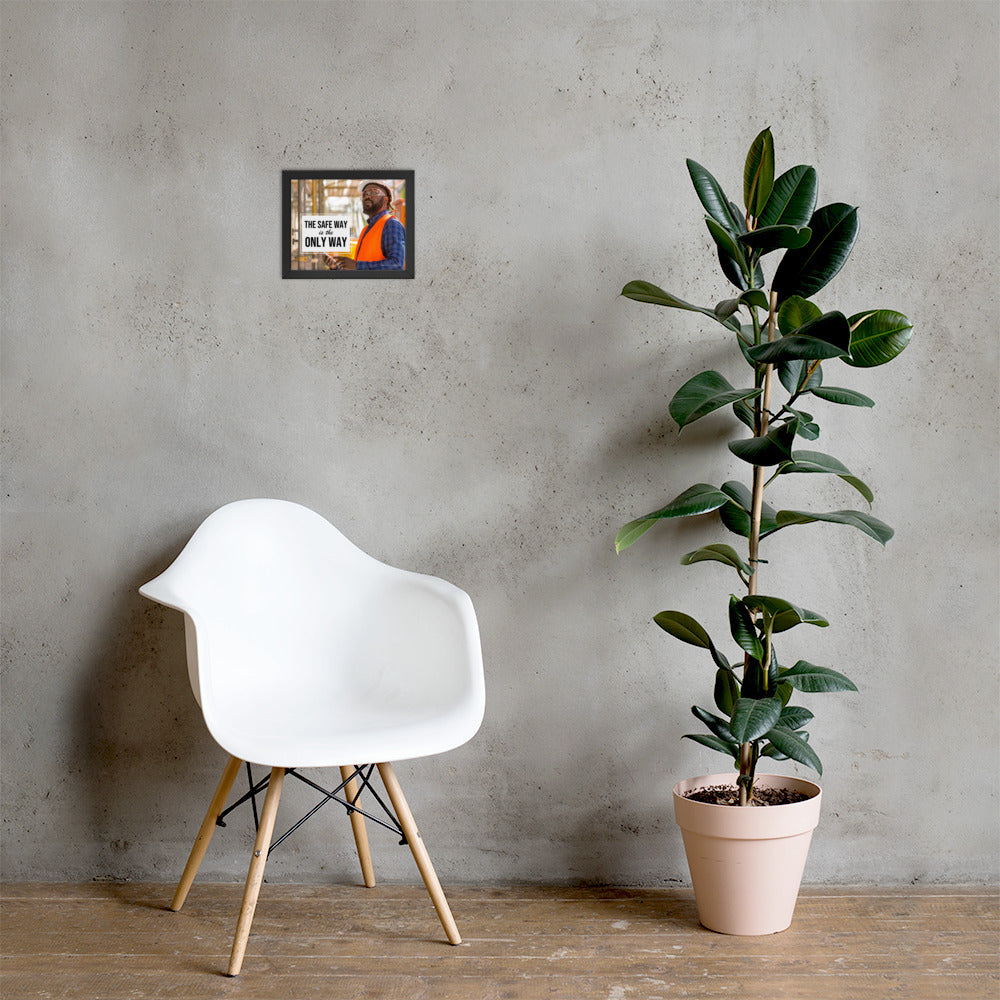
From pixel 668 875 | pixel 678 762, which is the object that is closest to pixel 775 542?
pixel 678 762

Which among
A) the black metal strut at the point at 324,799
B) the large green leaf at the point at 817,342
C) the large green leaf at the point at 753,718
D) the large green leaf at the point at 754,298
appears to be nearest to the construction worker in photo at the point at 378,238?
the large green leaf at the point at 754,298

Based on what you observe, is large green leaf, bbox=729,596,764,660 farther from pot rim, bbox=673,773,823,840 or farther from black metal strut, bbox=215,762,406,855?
black metal strut, bbox=215,762,406,855

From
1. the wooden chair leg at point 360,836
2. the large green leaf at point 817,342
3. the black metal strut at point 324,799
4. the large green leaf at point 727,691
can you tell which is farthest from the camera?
the wooden chair leg at point 360,836

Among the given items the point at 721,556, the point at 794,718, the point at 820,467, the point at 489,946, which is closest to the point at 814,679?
the point at 794,718

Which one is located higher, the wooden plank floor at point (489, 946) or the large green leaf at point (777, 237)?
the large green leaf at point (777, 237)

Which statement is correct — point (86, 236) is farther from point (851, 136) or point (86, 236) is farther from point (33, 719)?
point (851, 136)

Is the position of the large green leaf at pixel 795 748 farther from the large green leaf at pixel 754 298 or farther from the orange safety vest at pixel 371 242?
the orange safety vest at pixel 371 242

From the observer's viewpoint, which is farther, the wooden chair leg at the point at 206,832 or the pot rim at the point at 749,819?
the wooden chair leg at the point at 206,832

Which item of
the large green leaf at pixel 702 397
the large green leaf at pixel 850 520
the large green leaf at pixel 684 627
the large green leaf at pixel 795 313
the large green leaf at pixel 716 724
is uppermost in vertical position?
the large green leaf at pixel 795 313

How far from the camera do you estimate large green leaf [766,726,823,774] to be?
6.12 feet

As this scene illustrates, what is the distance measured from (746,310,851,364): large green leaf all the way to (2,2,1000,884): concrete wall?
0.50 metres

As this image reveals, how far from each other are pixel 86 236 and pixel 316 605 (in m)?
1.12

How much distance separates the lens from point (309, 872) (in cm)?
231

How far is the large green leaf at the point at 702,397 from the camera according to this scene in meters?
1.93
